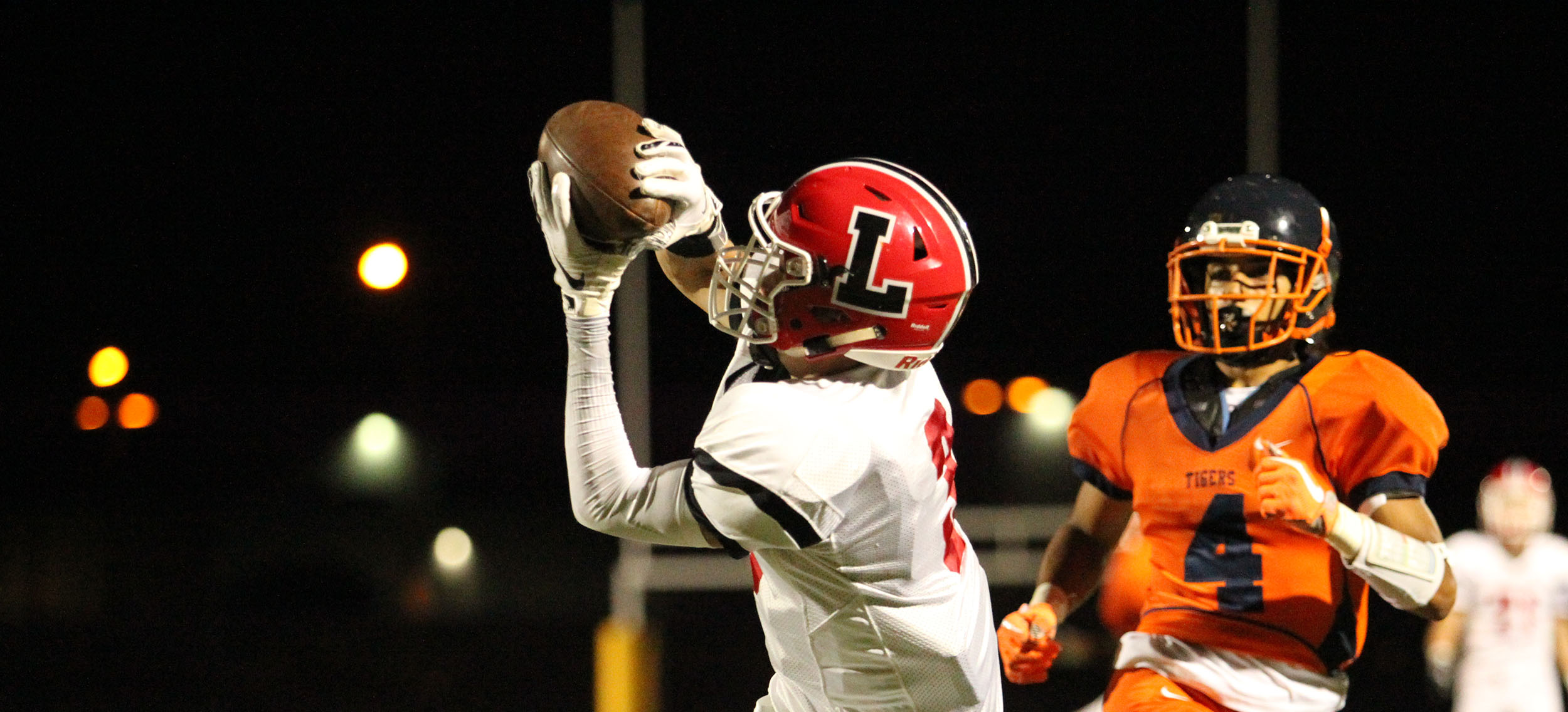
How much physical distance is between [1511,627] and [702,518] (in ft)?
10.8

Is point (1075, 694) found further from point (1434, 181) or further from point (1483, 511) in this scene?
point (1434, 181)

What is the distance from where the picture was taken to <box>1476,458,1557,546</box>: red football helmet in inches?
159

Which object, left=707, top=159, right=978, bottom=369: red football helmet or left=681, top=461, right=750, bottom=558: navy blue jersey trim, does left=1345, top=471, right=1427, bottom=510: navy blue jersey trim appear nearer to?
left=707, top=159, right=978, bottom=369: red football helmet

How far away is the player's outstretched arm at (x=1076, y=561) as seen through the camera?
2.38 m

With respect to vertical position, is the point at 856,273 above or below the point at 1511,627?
above

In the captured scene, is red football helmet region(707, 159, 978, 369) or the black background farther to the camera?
the black background

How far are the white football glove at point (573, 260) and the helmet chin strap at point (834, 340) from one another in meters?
0.28

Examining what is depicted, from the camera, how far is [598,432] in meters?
1.77

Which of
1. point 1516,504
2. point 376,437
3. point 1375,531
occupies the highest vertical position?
point 1375,531

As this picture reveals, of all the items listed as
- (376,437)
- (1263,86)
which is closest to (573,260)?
(1263,86)

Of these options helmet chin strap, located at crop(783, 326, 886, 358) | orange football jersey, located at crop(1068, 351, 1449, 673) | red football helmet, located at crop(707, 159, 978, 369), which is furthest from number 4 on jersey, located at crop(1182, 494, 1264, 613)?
helmet chin strap, located at crop(783, 326, 886, 358)

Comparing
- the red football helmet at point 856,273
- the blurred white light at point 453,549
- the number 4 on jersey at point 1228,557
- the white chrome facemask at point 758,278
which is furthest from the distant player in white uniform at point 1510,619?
the blurred white light at point 453,549

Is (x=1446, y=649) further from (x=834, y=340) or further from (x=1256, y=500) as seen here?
(x=834, y=340)

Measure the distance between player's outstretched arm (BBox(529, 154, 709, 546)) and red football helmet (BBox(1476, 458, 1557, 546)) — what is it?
3242 mm
